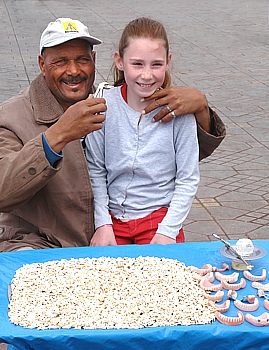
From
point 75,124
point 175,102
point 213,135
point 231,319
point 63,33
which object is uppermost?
point 63,33

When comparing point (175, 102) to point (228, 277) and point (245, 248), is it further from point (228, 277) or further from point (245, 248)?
point (228, 277)

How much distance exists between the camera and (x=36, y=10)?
16.0m

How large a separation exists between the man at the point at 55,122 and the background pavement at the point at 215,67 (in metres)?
0.49

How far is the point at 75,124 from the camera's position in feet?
8.13

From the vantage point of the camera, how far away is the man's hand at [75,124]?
2.47 metres

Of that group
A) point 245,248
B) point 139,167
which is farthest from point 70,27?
point 245,248

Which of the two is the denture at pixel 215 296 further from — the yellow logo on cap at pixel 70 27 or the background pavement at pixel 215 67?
the background pavement at pixel 215 67

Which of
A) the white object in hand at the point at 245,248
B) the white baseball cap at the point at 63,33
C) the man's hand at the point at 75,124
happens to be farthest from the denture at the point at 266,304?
the white baseball cap at the point at 63,33

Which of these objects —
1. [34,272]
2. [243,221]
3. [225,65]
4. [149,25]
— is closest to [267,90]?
[225,65]

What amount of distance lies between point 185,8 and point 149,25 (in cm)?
1404

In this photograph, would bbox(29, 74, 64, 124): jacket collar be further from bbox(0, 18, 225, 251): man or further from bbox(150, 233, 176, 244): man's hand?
bbox(150, 233, 176, 244): man's hand

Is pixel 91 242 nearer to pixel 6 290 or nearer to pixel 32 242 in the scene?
pixel 32 242

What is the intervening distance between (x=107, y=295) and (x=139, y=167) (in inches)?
33.2

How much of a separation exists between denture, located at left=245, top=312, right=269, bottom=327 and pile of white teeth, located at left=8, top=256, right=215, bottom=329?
10cm
